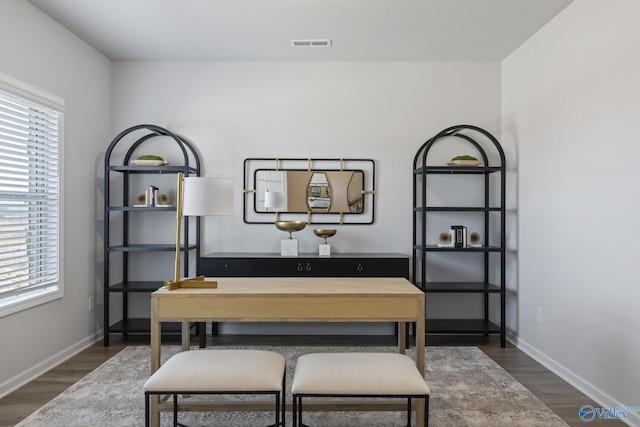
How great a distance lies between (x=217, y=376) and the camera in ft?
6.41

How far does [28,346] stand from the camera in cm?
309

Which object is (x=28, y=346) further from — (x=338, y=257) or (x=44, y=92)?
(x=338, y=257)

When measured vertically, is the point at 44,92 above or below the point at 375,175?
above

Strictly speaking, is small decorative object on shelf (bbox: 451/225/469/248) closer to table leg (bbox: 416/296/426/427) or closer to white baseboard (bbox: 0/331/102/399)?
table leg (bbox: 416/296/426/427)

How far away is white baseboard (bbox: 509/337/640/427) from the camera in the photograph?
2.46 metres

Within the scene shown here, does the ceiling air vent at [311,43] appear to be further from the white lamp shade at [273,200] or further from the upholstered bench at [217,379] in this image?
the upholstered bench at [217,379]

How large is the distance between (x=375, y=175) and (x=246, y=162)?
1.34m

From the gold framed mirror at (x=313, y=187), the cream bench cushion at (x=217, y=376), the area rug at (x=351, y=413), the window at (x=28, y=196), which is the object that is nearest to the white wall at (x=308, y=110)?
the gold framed mirror at (x=313, y=187)

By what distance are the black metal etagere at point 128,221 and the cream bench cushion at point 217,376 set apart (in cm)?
199

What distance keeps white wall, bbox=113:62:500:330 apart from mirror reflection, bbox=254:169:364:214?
0.20 metres

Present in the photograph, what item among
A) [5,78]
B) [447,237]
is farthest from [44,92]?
[447,237]

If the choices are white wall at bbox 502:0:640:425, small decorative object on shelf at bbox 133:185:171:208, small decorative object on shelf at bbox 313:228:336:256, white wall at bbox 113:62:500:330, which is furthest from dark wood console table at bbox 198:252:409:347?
white wall at bbox 502:0:640:425

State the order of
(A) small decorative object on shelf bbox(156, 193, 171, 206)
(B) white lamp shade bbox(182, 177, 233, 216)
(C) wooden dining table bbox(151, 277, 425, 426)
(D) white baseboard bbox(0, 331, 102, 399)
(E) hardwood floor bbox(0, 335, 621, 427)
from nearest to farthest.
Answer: (C) wooden dining table bbox(151, 277, 425, 426) < (B) white lamp shade bbox(182, 177, 233, 216) < (E) hardwood floor bbox(0, 335, 621, 427) < (D) white baseboard bbox(0, 331, 102, 399) < (A) small decorative object on shelf bbox(156, 193, 171, 206)

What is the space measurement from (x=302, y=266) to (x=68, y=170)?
2.18 metres
